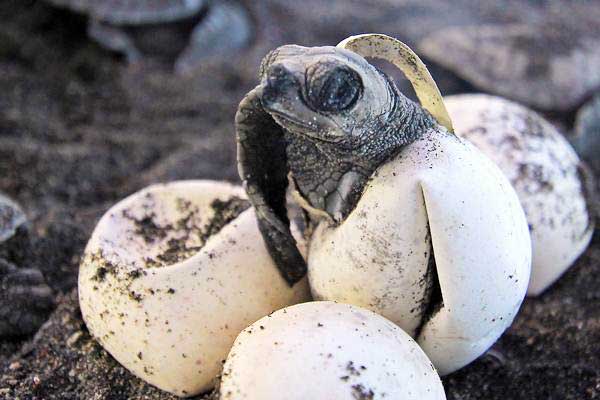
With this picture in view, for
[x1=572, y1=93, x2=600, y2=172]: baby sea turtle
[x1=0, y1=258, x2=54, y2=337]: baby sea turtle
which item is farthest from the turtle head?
[x1=572, y1=93, x2=600, y2=172]: baby sea turtle

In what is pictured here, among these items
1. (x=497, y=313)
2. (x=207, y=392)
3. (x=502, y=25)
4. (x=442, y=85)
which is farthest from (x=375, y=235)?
(x=502, y=25)

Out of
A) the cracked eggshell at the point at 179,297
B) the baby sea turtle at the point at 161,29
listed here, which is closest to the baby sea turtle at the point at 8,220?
the cracked eggshell at the point at 179,297

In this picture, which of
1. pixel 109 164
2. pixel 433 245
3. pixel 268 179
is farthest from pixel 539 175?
pixel 109 164

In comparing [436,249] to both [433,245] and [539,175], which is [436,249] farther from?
[539,175]

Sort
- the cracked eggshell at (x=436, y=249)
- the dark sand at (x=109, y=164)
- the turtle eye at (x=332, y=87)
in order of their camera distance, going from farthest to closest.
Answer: the dark sand at (x=109, y=164), the cracked eggshell at (x=436, y=249), the turtle eye at (x=332, y=87)

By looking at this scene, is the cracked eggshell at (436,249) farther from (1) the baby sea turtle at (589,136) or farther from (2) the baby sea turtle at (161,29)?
(2) the baby sea turtle at (161,29)

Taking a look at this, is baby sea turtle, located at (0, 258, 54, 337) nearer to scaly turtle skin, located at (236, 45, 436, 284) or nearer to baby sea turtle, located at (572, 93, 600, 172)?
scaly turtle skin, located at (236, 45, 436, 284)

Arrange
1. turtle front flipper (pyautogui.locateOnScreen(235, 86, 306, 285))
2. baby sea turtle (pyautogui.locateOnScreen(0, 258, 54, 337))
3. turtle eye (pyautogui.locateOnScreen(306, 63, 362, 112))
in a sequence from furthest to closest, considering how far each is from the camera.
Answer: baby sea turtle (pyautogui.locateOnScreen(0, 258, 54, 337)) → turtle front flipper (pyautogui.locateOnScreen(235, 86, 306, 285)) → turtle eye (pyautogui.locateOnScreen(306, 63, 362, 112))
